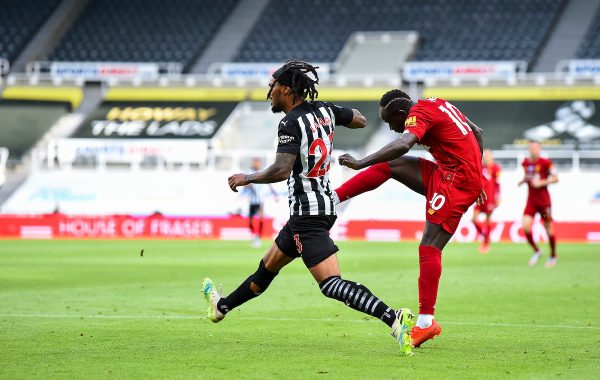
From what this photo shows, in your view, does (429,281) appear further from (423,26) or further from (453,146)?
(423,26)

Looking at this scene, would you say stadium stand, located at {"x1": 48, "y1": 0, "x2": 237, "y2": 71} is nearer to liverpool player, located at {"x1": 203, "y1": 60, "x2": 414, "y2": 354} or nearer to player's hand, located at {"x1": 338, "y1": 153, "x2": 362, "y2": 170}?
liverpool player, located at {"x1": 203, "y1": 60, "x2": 414, "y2": 354}

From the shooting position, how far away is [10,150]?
137 feet

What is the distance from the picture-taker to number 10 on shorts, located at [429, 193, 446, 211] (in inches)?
341

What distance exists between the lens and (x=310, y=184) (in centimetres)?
813

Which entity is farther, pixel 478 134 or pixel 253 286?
pixel 478 134

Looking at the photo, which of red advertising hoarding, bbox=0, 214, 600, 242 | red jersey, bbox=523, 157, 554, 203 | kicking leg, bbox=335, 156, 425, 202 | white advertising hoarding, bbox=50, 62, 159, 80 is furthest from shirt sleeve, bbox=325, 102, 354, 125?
white advertising hoarding, bbox=50, 62, 159, 80

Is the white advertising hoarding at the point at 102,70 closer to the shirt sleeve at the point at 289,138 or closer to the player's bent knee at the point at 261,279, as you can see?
the player's bent knee at the point at 261,279

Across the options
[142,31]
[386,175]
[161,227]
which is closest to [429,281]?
[386,175]

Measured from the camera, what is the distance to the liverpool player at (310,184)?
790 centimetres

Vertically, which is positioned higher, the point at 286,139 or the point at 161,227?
the point at 161,227

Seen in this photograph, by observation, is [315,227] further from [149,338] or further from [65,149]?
[65,149]

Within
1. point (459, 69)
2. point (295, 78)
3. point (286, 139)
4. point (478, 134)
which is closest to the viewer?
point (286, 139)

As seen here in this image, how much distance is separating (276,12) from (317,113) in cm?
4164

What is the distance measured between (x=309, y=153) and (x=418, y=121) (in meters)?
0.93
